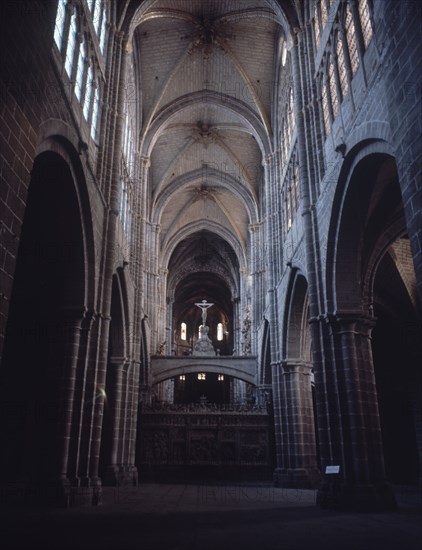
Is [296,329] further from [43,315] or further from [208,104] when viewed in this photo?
[208,104]

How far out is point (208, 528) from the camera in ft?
25.7

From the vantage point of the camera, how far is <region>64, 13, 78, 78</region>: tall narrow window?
38.7ft

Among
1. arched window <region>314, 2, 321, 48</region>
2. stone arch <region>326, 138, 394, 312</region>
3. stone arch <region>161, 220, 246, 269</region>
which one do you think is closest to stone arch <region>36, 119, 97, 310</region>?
stone arch <region>326, 138, 394, 312</region>

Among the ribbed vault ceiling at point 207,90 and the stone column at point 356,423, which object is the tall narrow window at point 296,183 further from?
the stone column at point 356,423

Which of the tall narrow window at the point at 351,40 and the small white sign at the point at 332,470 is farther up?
the tall narrow window at the point at 351,40

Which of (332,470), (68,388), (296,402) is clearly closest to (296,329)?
(296,402)

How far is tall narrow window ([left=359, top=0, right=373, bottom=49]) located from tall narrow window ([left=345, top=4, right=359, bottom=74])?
0.35 metres

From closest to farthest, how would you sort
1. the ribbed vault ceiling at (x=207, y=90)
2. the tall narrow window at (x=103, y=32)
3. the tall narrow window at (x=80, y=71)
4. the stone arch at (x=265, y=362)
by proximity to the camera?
the tall narrow window at (x=80, y=71), the tall narrow window at (x=103, y=32), the ribbed vault ceiling at (x=207, y=90), the stone arch at (x=265, y=362)

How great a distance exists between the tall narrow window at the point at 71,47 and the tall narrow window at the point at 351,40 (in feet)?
21.7

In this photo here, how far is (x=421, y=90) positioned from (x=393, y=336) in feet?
55.5

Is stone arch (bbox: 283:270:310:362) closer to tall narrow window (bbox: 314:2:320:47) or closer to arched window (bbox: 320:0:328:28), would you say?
tall narrow window (bbox: 314:2:320:47)

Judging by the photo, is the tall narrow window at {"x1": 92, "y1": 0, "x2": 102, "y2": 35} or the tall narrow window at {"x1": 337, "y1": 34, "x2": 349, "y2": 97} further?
the tall narrow window at {"x1": 92, "y1": 0, "x2": 102, "y2": 35}

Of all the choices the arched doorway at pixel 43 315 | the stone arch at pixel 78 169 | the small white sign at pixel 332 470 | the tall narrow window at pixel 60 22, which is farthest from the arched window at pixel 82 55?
the small white sign at pixel 332 470

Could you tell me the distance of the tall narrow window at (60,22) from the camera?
11.0 m
